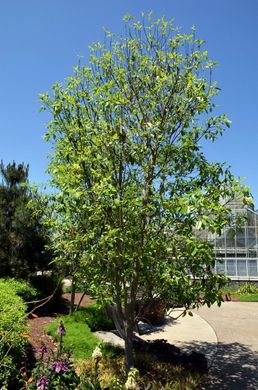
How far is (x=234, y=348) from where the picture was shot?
10.7 metres

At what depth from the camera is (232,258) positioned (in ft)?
83.2

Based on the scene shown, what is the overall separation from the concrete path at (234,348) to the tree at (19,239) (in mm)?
7096

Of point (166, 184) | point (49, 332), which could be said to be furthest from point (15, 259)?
point (166, 184)

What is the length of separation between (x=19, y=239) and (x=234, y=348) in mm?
8157

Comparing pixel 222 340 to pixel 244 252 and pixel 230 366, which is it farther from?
pixel 244 252

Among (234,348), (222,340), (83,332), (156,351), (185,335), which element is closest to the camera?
(156,351)

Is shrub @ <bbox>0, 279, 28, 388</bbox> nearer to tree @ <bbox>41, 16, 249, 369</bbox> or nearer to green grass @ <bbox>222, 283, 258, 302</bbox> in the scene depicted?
tree @ <bbox>41, 16, 249, 369</bbox>


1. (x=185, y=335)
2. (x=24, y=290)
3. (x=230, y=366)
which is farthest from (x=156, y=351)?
→ (x=24, y=290)

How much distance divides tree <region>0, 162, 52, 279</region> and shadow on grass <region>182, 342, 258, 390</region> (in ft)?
20.2

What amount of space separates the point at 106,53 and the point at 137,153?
2.31 meters

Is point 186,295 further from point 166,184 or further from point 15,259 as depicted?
point 15,259

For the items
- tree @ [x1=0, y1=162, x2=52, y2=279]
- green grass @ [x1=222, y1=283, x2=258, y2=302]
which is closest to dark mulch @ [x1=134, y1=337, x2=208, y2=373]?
tree @ [x1=0, y1=162, x2=52, y2=279]

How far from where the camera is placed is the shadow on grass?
24.7ft

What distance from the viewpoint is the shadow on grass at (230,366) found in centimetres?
→ 752
